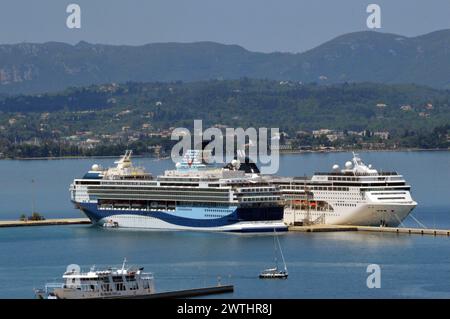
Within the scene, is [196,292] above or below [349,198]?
below

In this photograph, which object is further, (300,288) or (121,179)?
(121,179)

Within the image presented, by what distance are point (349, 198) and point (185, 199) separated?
545 centimetres

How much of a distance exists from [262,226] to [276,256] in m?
8.23

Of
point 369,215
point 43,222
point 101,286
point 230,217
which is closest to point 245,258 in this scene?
point 230,217

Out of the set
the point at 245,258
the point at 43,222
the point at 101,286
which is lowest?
the point at 43,222

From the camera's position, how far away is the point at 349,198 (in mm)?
46562

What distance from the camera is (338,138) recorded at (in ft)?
548

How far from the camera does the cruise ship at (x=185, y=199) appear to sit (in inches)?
1751

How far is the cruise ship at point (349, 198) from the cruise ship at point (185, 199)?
5.06 ft

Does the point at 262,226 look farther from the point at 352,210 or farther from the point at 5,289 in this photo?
the point at 5,289

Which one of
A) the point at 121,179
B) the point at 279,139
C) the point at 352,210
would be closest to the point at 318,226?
the point at 352,210

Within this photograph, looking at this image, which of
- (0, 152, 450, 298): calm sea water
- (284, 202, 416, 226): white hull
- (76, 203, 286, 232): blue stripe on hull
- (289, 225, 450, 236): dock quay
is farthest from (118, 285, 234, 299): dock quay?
(284, 202, 416, 226): white hull

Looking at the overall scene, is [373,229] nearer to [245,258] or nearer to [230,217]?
[230,217]
